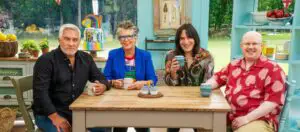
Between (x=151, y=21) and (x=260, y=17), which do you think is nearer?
(x=260, y=17)

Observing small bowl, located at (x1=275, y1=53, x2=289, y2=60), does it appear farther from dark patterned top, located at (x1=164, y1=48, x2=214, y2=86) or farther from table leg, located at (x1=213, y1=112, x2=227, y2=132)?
table leg, located at (x1=213, y1=112, x2=227, y2=132)

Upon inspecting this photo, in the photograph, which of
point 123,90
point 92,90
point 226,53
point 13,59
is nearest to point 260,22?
point 226,53

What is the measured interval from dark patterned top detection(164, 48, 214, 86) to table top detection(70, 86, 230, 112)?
0.95 feet

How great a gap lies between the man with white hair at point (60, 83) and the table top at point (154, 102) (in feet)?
0.41

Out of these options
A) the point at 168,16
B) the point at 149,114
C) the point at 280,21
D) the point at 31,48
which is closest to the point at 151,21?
the point at 168,16

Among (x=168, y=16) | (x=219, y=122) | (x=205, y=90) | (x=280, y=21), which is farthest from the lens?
(x=168, y=16)

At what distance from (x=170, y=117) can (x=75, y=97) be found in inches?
29.8

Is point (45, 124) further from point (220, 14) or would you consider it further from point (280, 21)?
point (220, 14)

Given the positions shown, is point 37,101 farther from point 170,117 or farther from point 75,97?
point 170,117

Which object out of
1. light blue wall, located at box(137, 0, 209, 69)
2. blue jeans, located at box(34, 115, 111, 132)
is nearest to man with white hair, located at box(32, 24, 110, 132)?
blue jeans, located at box(34, 115, 111, 132)

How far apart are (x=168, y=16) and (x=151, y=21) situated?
0.21 m

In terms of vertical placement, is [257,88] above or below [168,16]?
below

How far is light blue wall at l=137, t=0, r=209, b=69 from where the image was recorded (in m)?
4.23

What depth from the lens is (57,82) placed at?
8.27 ft
